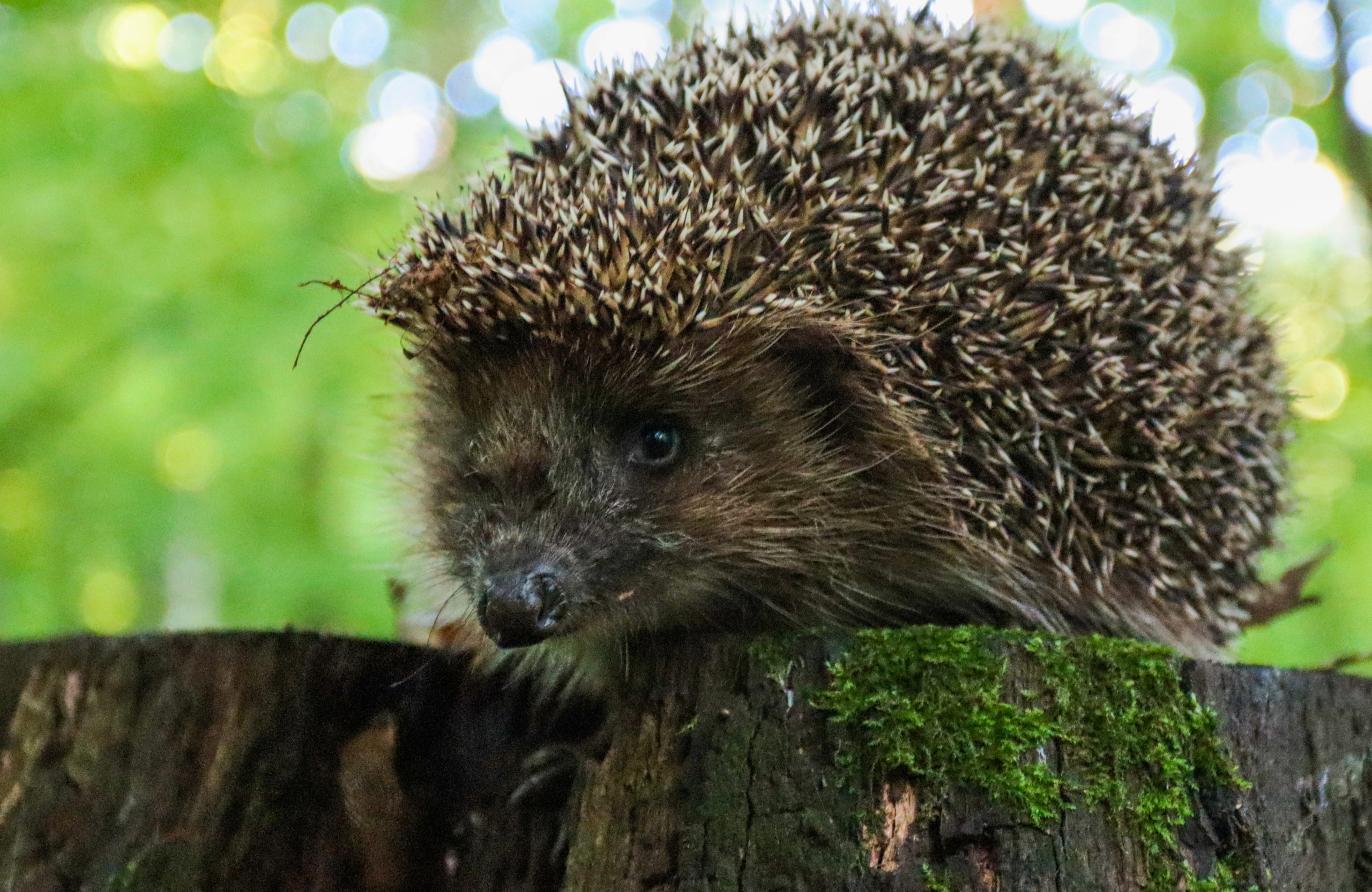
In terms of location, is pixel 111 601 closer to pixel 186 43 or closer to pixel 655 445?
pixel 186 43

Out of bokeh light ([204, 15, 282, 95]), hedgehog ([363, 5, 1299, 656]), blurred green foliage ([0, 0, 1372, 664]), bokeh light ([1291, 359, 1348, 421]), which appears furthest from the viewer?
bokeh light ([1291, 359, 1348, 421])

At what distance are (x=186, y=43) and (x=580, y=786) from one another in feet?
19.5

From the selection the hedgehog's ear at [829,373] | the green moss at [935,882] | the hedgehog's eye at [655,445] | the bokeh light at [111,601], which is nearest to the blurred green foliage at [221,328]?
the hedgehog's eye at [655,445]

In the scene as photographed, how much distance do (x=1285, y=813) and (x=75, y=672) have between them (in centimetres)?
346

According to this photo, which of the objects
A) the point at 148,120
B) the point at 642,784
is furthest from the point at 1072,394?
the point at 148,120

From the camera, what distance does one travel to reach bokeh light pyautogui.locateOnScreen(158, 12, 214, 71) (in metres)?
7.21

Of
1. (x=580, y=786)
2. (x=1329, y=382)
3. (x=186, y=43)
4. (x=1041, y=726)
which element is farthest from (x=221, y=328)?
(x=1329, y=382)

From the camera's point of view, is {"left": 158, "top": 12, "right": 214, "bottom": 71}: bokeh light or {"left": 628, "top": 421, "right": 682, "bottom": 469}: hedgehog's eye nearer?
{"left": 628, "top": 421, "right": 682, "bottom": 469}: hedgehog's eye

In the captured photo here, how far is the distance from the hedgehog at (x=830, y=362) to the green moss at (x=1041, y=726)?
80cm

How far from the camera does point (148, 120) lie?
712cm

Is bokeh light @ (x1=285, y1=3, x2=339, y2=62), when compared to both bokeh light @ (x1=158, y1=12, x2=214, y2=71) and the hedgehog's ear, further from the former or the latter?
the hedgehog's ear

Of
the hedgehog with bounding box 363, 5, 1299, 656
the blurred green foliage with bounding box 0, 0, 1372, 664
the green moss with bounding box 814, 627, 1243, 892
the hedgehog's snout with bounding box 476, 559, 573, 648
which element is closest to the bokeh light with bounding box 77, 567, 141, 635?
the blurred green foliage with bounding box 0, 0, 1372, 664

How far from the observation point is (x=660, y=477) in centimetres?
363

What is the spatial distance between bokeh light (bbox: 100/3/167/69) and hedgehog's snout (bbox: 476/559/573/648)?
5450mm
